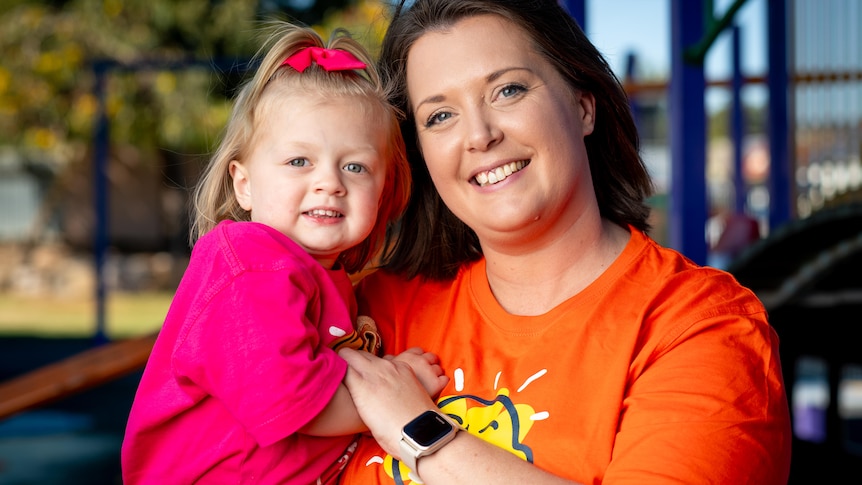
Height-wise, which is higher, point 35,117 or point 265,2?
point 265,2

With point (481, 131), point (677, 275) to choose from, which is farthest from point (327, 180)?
point (677, 275)

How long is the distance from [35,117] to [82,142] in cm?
82

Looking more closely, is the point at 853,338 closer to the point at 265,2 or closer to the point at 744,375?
the point at 744,375

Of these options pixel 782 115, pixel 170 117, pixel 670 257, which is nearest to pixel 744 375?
pixel 670 257

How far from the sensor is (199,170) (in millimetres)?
2254

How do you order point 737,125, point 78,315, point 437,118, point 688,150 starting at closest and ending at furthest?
point 437,118 < point 688,150 < point 737,125 < point 78,315

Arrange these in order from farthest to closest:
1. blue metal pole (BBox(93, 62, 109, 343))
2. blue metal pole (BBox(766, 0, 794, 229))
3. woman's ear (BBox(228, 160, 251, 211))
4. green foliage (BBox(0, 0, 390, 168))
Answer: green foliage (BBox(0, 0, 390, 168)), blue metal pole (BBox(93, 62, 109, 343)), blue metal pole (BBox(766, 0, 794, 229)), woman's ear (BBox(228, 160, 251, 211))

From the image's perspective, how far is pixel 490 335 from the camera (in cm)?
175

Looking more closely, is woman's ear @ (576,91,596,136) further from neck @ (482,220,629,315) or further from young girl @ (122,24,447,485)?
young girl @ (122,24,447,485)

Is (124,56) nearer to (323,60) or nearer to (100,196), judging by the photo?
(100,196)

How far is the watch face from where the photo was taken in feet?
4.94

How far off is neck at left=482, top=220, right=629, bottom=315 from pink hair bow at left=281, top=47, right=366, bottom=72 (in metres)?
0.51

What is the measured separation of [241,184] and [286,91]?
240mm

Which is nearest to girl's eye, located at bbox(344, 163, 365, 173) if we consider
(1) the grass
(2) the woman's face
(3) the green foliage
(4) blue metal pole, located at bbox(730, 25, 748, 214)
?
(2) the woman's face
